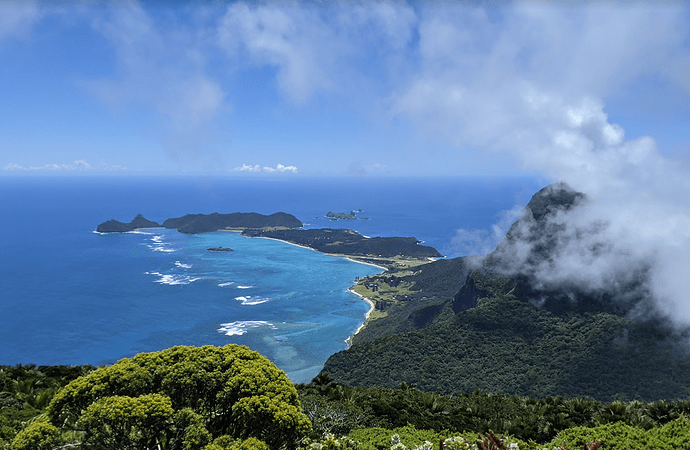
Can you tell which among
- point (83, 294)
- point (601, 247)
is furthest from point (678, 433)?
point (83, 294)

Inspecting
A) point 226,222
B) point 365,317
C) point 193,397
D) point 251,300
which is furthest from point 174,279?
point 193,397

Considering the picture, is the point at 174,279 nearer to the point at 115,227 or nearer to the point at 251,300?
the point at 251,300

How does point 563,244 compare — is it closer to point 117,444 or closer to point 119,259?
point 117,444

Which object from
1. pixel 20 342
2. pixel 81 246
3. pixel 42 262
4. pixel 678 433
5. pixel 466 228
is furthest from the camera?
pixel 466 228

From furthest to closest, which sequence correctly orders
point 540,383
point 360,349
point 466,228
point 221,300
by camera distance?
point 466,228, point 221,300, point 360,349, point 540,383

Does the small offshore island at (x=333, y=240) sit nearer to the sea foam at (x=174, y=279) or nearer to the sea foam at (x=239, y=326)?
the sea foam at (x=239, y=326)
